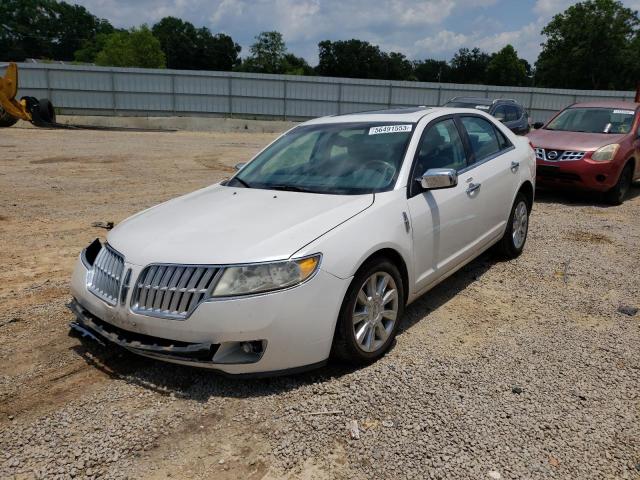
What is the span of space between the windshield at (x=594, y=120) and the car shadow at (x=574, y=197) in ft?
3.60

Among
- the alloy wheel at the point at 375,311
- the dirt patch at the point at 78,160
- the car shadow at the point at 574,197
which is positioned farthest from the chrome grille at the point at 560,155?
the dirt patch at the point at 78,160

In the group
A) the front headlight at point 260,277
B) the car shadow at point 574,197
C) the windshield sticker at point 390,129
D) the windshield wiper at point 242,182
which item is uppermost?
the windshield sticker at point 390,129

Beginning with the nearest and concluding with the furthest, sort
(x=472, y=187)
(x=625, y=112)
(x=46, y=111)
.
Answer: (x=472, y=187) < (x=625, y=112) < (x=46, y=111)

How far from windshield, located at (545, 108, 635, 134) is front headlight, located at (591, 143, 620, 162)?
31.0 inches

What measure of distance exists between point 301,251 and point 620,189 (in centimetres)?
761

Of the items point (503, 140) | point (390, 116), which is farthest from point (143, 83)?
point (390, 116)

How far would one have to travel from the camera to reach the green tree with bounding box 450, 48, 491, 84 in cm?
10256

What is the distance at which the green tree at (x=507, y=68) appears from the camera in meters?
87.8

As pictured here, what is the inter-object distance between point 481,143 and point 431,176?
1505 mm

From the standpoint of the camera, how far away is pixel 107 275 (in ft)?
11.2

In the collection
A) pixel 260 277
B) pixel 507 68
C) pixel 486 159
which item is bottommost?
pixel 260 277

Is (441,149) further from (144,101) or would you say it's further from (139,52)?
(139,52)

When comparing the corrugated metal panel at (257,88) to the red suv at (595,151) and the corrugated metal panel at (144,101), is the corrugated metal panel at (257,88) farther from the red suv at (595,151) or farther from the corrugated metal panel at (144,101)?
the red suv at (595,151)

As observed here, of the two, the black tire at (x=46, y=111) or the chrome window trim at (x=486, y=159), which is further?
the black tire at (x=46, y=111)
